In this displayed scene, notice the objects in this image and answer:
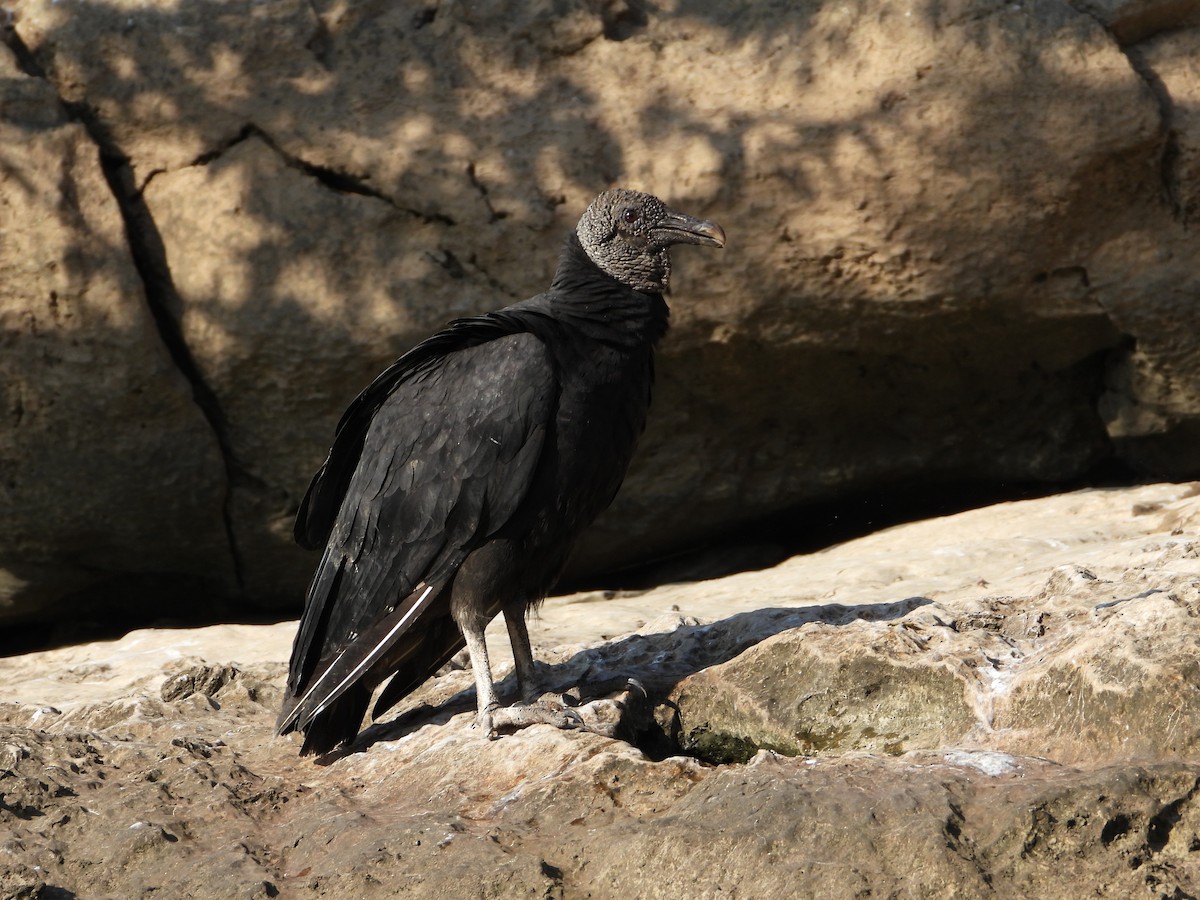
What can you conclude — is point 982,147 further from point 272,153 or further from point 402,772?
point 402,772

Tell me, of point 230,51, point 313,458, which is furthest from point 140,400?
point 230,51

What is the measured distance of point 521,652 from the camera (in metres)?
4.22

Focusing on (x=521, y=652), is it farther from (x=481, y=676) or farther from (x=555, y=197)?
(x=555, y=197)

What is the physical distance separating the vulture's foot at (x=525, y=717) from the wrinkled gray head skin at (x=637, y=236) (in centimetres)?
135

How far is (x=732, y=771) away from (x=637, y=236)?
1.91m

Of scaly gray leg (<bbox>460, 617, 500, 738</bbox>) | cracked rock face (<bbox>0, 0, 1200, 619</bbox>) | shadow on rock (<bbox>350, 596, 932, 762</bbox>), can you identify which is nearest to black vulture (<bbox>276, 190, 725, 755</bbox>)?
scaly gray leg (<bbox>460, 617, 500, 738</bbox>)

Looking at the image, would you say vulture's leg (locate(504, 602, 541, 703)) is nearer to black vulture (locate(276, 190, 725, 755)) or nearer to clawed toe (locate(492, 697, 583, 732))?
black vulture (locate(276, 190, 725, 755))

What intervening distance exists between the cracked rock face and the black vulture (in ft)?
4.88

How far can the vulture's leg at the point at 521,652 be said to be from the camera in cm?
421

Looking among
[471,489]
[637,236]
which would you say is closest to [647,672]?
[471,489]

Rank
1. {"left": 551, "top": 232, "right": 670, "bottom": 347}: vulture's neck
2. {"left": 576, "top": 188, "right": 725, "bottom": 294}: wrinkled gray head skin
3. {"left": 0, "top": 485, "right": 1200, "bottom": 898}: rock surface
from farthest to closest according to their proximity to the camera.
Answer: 1. {"left": 576, "top": 188, "right": 725, "bottom": 294}: wrinkled gray head skin
2. {"left": 551, "top": 232, "right": 670, "bottom": 347}: vulture's neck
3. {"left": 0, "top": 485, "right": 1200, "bottom": 898}: rock surface

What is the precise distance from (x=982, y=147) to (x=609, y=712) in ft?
9.60

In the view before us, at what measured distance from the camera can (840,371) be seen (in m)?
5.96

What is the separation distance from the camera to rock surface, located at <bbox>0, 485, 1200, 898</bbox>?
2814 mm
